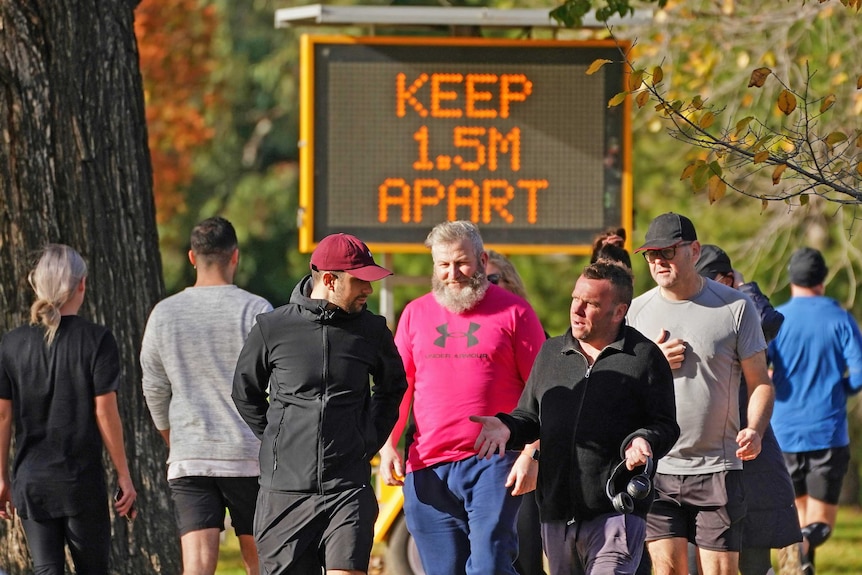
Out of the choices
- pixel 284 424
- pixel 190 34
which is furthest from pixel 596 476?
pixel 190 34

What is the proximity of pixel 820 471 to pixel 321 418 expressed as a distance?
5323mm

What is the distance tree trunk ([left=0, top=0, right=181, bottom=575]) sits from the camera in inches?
315

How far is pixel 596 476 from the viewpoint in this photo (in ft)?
19.5

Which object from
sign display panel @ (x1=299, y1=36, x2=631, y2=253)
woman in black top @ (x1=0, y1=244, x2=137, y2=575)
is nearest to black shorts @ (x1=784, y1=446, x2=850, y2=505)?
sign display panel @ (x1=299, y1=36, x2=631, y2=253)

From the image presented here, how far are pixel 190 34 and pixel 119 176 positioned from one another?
18.1 meters

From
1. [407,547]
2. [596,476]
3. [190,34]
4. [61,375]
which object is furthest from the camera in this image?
[190,34]

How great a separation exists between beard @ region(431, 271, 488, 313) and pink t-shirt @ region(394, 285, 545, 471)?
0.15ft

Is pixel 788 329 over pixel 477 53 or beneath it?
beneath

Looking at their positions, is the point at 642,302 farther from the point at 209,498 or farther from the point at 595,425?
the point at 209,498

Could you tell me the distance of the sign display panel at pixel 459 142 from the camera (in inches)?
391

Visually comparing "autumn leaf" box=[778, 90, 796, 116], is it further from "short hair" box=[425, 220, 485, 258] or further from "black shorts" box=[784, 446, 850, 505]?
"black shorts" box=[784, 446, 850, 505]

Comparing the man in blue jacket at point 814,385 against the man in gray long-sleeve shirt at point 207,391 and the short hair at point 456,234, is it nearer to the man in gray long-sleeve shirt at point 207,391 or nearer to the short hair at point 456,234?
the short hair at point 456,234

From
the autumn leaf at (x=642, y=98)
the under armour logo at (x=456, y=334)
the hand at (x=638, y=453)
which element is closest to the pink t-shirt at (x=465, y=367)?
the under armour logo at (x=456, y=334)

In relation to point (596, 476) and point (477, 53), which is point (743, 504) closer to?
point (596, 476)
